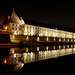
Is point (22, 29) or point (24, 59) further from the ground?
point (22, 29)

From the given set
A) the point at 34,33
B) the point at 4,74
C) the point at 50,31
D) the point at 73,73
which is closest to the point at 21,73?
the point at 4,74

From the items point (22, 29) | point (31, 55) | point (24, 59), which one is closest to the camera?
point (24, 59)

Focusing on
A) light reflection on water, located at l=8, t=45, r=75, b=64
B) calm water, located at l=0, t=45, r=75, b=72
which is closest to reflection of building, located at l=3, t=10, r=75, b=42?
light reflection on water, located at l=8, t=45, r=75, b=64

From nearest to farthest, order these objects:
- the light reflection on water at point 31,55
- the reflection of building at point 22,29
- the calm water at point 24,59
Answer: the calm water at point 24,59
the light reflection on water at point 31,55
the reflection of building at point 22,29

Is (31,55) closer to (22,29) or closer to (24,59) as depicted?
(24,59)

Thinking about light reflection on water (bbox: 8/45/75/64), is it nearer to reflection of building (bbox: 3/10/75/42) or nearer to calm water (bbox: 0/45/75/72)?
calm water (bbox: 0/45/75/72)

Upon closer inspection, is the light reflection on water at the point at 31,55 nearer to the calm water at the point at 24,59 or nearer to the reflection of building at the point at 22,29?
the calm water at the point at 24,59

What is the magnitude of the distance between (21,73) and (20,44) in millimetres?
19628

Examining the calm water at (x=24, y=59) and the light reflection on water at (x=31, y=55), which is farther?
the light reflection on water at (x=31, y=55)

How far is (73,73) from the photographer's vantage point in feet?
16.6

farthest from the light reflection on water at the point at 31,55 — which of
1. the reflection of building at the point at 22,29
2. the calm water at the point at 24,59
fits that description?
the reflection of building at the point at 22,29

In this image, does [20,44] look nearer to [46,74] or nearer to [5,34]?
[5,34]

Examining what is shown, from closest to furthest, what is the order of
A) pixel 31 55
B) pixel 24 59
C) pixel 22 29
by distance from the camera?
1. pixel 24 59
2. pixel 31 55
3. pixel 22 29

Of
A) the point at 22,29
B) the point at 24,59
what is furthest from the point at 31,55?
the point at 22,29
